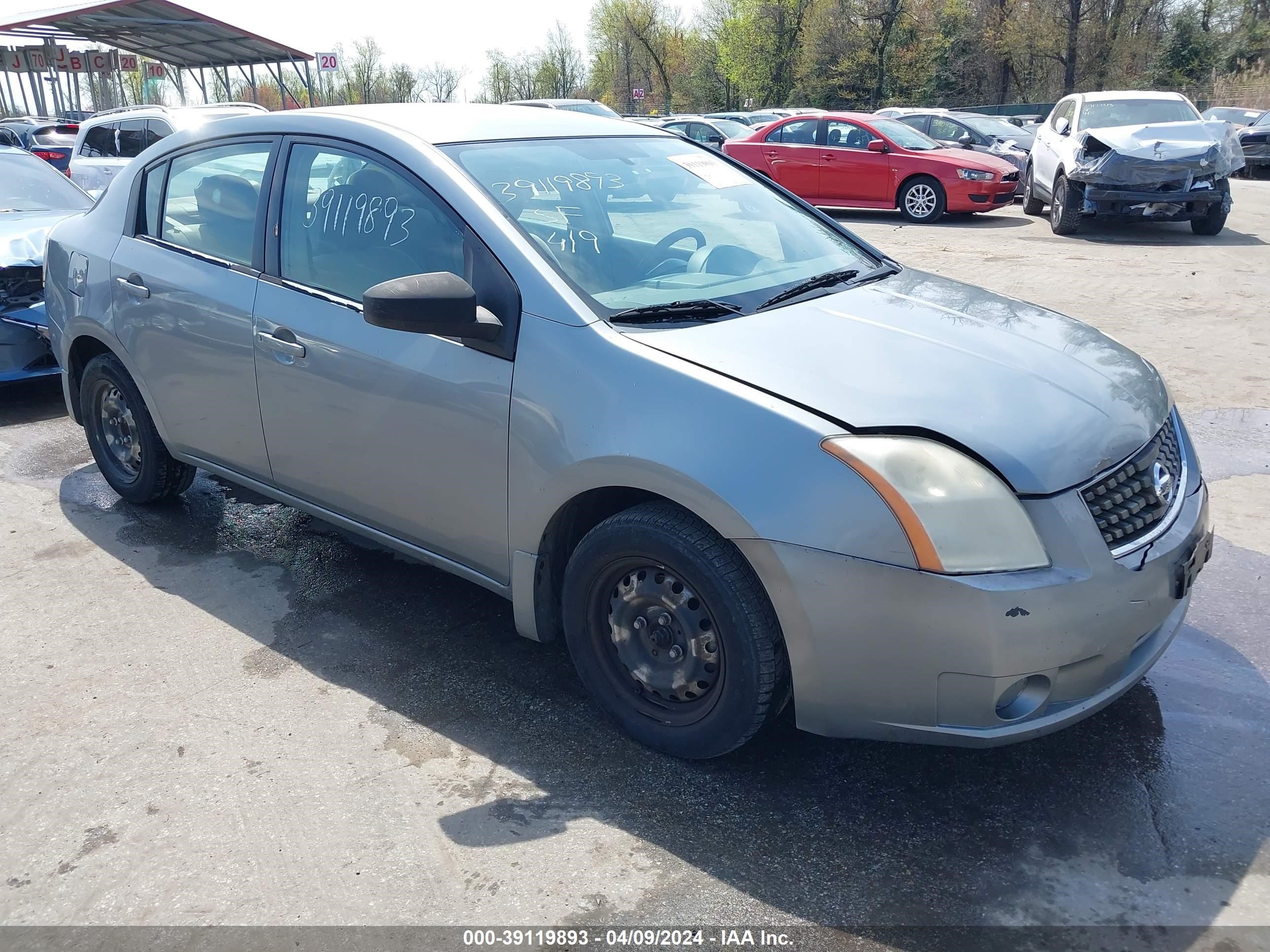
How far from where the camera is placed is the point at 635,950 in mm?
2252

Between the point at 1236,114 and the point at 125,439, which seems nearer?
the point at 125,439

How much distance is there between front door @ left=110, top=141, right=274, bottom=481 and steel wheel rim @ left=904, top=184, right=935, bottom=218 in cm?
1232

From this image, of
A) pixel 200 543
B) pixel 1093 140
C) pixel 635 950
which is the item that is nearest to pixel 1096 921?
pixel 635 950

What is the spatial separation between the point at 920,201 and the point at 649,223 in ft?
40.9

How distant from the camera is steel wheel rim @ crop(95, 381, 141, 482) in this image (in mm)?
4695

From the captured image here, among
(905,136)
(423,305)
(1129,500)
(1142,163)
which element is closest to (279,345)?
(423,305)

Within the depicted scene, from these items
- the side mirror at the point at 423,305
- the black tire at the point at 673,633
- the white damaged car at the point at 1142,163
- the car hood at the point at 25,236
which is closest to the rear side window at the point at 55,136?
the car hood at the point at 25,236

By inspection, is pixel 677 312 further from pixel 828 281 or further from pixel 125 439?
pixel 125 439

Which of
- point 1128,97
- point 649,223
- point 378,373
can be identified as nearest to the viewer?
point 378,373

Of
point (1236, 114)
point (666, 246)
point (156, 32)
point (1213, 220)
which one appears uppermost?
point (156, 32)

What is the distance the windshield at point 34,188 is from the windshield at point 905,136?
35.9 feet

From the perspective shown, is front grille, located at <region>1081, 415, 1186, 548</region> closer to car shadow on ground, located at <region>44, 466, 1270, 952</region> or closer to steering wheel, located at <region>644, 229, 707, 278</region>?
car shadow on ground, located at <region>44, 466, 1270, 952</region>

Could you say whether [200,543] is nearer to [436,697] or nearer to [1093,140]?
[436,697]

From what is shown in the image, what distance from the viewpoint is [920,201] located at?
48.6 ft
